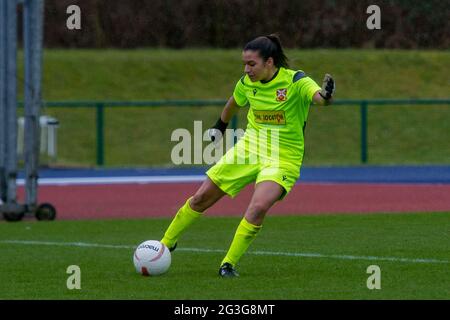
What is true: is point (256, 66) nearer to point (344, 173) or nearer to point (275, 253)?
point (275, 253)

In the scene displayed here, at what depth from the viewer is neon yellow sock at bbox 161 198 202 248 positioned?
12219 mm

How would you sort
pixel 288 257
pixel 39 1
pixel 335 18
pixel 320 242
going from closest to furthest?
pixel 288 257
pixel 320 242
pixel 39 1
pixel 335 18

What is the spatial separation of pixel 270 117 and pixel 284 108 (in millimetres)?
160

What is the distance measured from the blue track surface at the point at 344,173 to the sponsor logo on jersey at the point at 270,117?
47.2 ft

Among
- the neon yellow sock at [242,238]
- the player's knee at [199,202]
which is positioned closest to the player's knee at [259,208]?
the neon yellow sock at [242,238]

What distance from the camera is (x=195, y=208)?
12.2 m

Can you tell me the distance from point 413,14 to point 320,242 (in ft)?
86.8

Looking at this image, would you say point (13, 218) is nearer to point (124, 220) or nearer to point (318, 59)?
point (124, 220)

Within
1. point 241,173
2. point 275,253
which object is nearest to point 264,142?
point 241,173

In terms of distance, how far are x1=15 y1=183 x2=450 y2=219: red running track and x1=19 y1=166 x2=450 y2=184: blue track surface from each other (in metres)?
1.42

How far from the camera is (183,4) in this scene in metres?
47.8

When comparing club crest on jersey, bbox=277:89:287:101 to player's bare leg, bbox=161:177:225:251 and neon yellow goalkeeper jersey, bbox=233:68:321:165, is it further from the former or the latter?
player's bare leg, bbox=161:177:225:251
